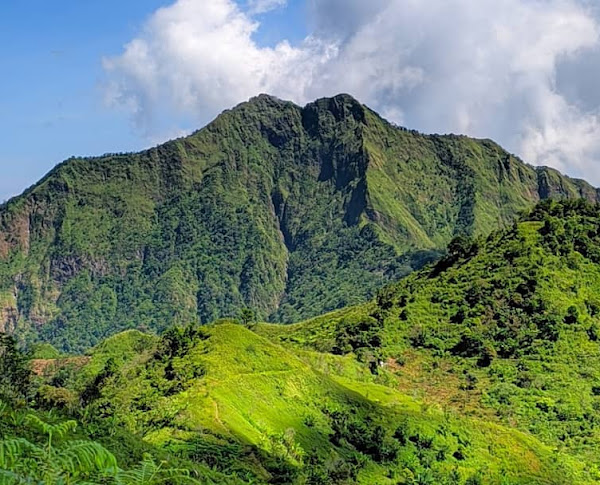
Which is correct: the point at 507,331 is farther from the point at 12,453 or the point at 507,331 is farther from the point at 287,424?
the point at 12,453

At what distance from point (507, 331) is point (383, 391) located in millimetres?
29843

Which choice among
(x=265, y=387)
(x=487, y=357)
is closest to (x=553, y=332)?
(x=487, y=357)

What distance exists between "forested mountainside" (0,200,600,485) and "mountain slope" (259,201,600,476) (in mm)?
242

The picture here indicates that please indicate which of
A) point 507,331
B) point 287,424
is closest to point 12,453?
point 287,424

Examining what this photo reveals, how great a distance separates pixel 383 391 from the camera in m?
74.8

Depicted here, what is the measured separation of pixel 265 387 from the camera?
5509 centimetres

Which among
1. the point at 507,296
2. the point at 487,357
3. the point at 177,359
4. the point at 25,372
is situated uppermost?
the point at 507,296

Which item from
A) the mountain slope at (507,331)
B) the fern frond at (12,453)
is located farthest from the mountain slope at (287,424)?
the fern frond at (12,453)

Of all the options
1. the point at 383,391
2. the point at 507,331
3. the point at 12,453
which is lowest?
the point at 383,391

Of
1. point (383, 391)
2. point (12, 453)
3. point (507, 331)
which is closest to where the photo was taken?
point (12, 453)

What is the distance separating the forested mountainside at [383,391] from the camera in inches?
1266

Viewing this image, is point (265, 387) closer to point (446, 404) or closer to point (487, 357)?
point (446, 404)

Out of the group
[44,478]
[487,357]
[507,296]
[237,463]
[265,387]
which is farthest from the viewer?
[507,296]

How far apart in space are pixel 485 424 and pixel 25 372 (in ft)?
145
